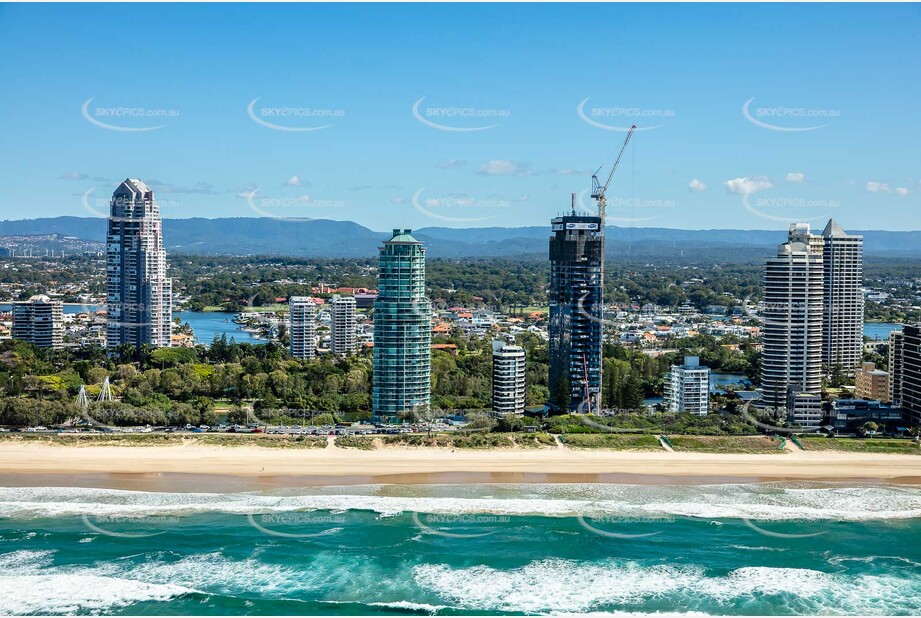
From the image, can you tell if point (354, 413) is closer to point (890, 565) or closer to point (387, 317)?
point (387, 317)

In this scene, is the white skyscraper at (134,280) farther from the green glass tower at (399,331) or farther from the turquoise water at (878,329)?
the turquoise water at (878,329)

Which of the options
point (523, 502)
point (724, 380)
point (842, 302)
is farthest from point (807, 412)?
point (842, 302)

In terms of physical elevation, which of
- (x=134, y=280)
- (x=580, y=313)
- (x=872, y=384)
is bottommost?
(x=872, y=384)

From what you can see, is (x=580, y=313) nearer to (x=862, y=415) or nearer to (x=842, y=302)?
(x=862, y=415)

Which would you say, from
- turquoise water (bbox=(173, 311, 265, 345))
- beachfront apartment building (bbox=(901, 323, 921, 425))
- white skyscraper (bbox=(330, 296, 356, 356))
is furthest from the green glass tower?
turquoise water (bbox=(173, 311, 265, 345))

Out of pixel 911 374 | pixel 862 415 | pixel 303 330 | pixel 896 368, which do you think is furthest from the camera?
pixel 303 330
